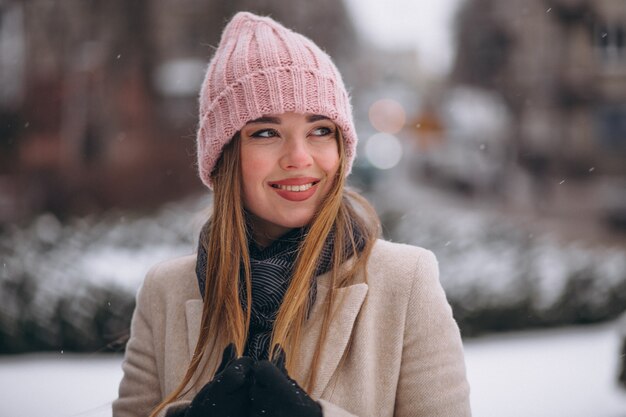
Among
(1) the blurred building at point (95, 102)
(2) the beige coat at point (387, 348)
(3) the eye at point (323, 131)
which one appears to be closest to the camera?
(2) the beige coat at point (387, 348)

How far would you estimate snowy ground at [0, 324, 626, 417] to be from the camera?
4.62 metres

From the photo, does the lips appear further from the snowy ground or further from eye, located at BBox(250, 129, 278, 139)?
the snowy ground

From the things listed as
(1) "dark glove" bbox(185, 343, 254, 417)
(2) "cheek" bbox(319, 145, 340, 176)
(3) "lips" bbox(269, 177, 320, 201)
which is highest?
(2) "cheek" bbox(319, 145, 340, 176)

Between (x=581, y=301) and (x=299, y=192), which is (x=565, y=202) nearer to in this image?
(x=581, y=301)

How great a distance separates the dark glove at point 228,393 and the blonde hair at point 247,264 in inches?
8.7

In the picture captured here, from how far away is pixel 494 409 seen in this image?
4578mm

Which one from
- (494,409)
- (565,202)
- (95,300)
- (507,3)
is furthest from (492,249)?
(507,3)

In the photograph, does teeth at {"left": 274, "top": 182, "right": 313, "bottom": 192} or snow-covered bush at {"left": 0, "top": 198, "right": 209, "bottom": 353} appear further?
snow-covered bush at {"left": 0, "top": 198, "right": 209, "bottom": 353}

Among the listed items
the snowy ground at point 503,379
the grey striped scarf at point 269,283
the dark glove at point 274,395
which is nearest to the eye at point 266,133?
the grey striped scarf at point 269,283

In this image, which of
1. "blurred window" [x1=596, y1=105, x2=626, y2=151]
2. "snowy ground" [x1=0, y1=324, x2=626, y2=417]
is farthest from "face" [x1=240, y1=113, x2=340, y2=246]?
"blurred window" [x1=596, y1=105, x2=626, y2=151]

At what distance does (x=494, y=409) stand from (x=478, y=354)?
1166 mm

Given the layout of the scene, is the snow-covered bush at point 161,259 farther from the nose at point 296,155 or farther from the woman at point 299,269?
the nose at point 296,155

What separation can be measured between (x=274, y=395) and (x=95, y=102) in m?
12.5

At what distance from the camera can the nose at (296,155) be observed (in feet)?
6.34
